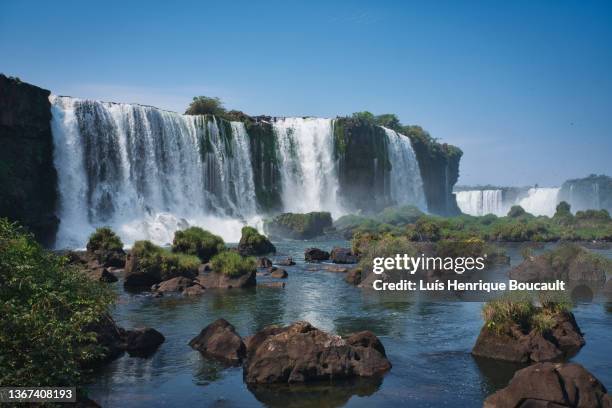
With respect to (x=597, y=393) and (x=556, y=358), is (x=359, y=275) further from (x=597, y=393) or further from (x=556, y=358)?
(x=597, y=393)

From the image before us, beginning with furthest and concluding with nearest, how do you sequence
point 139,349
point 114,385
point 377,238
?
point 377,238, point 139,349, point 114,385

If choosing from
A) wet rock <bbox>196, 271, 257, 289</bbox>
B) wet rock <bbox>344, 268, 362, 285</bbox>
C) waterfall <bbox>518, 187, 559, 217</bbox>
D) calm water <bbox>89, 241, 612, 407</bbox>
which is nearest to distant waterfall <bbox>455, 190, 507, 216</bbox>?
waterfall <bbox>518, 187, 559, 217</bbox>

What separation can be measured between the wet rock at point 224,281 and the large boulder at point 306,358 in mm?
15393

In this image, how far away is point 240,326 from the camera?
75.5 feet

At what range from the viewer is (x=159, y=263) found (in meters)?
33.3

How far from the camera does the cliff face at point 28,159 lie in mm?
51513

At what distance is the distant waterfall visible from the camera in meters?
136

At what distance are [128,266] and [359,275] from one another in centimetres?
1281

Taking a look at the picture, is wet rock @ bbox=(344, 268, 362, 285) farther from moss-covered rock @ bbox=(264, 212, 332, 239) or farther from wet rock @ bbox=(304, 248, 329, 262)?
moss-covered rock @ bbox=(264, 212, 332, 239)

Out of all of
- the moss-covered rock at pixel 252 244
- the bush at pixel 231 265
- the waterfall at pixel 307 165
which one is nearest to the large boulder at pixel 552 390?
the bush at pixel 231 265

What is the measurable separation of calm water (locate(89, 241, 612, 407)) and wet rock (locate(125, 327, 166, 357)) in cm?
34

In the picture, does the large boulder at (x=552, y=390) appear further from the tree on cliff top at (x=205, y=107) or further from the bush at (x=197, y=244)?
the tree on cliff top at (x=205, y=107)

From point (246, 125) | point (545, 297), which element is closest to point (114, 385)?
point (545, 297)

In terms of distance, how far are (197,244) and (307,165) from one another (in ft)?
184
